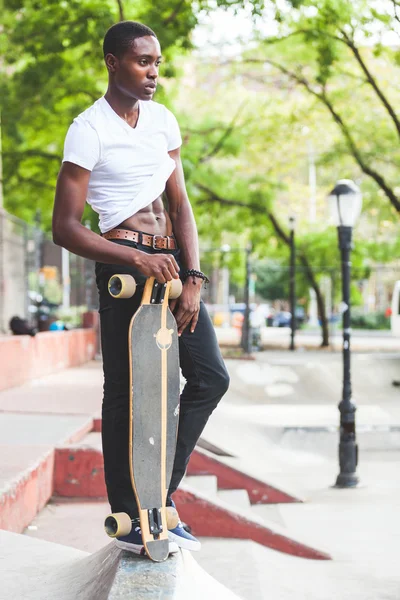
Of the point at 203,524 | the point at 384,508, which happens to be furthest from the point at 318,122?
the point at 203,524

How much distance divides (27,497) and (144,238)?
2207 millimetres

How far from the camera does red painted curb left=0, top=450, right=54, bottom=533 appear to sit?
4.32m

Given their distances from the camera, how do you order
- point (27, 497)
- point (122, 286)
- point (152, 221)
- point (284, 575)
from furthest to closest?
1. point (284, 575)
2. point (27, 497)
3. point (152, 221)
4. point (122, 286)

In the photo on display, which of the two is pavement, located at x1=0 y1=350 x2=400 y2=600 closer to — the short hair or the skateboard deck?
the skateboard deck

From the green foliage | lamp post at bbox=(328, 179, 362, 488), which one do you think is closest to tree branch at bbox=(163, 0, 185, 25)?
lamp post at bbox=(328, 179, 362, 488)

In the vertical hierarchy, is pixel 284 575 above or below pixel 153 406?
below

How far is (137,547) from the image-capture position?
3.19 metres

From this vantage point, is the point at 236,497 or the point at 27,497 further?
the point at 236,497

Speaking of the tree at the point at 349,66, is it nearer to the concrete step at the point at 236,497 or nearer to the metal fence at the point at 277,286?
the metal fence at the point at 277,286

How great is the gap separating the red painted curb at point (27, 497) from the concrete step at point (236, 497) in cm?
182

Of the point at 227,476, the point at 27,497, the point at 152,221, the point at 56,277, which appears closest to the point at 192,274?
the point at 152,221

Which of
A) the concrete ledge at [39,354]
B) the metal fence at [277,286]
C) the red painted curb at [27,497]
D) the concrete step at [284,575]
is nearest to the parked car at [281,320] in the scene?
the metal fence at [277,286]

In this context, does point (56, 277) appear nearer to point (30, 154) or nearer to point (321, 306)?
point (30, 154)

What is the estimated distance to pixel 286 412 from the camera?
1366cm
